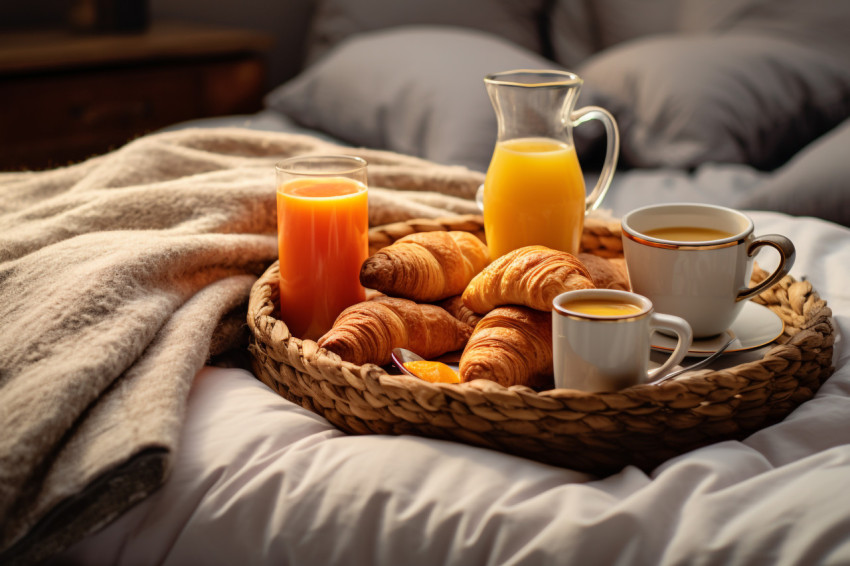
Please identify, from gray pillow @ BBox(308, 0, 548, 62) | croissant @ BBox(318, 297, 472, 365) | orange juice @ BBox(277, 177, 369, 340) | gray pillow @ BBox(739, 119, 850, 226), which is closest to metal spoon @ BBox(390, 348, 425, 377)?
croissant @ BBox(318, 297, 472, 365)

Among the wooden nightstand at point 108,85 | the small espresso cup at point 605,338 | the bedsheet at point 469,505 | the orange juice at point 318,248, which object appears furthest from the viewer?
the wooden nightstand at point 108,85

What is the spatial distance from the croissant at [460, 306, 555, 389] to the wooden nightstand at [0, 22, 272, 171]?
1.73m

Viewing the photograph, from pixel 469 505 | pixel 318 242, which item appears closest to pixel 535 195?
pixel 318 242

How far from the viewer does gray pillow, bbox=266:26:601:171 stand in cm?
157

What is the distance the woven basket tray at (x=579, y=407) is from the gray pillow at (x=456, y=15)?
1.71 meters

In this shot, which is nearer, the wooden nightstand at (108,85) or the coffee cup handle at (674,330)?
the coffee cup handle at (674,330)

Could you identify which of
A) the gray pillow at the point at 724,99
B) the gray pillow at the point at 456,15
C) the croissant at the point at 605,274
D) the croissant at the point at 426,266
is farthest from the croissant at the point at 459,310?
the gray pillow at the point at 456,15

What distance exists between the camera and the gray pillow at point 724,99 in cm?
159

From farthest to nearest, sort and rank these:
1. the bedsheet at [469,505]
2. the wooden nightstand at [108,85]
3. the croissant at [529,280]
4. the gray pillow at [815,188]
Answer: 1. the wooden nightstand at [108,85]
2. the gray pillow at [815,188]
3. the croissant at [529,280]
4. the bedsheet at [469,505]

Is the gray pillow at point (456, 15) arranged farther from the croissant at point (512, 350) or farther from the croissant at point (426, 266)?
the croissant at point (512, 350)

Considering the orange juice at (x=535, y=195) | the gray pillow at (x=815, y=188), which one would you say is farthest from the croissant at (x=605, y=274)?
the gray pillow at (x=815, y=188)

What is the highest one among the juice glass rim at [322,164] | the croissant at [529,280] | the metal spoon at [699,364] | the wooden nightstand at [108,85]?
the juice glass rim at [322,164]

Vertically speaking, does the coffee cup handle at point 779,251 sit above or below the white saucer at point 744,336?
above

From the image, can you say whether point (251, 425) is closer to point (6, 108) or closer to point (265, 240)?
point (265, 240)
